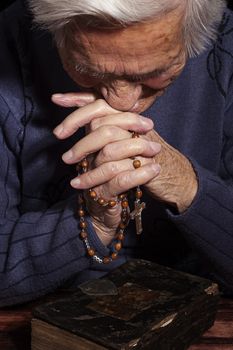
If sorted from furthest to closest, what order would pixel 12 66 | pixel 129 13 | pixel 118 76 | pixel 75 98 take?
pixel 12 66, pixel 75 98, pixel 118 76, pixel 129 13

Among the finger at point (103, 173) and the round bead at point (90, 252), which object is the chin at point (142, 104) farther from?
the round bead at point (90, 252)

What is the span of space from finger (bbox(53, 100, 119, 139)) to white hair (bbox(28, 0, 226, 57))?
0.40ft

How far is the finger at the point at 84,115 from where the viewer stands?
1.18m

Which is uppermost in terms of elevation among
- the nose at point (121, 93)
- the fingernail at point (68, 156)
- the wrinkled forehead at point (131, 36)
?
the wrinkled forehead at point (131, 36)

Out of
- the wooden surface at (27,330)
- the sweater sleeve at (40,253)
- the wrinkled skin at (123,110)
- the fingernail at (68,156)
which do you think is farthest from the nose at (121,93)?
the wooden surface at (27,330)

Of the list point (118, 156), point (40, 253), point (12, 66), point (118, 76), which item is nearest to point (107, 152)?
point (118, 156)

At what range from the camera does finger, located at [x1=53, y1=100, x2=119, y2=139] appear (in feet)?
3.86

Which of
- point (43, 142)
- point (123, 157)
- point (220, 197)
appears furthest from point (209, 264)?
point (43, 142)

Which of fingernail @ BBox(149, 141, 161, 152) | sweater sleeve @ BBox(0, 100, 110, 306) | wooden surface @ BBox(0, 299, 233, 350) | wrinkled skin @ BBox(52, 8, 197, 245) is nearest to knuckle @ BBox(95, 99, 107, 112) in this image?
wrinkled skin @ BBox(52, 8, 197, 245)

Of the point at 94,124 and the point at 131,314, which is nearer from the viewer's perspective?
the point at 131,314

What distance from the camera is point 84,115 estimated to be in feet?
3.86

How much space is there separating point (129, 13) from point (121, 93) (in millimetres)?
198

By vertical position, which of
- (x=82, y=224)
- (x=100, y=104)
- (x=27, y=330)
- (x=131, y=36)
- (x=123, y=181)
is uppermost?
(x=131, y=36)

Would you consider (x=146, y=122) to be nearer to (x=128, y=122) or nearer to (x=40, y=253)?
(x=128, y=122)
